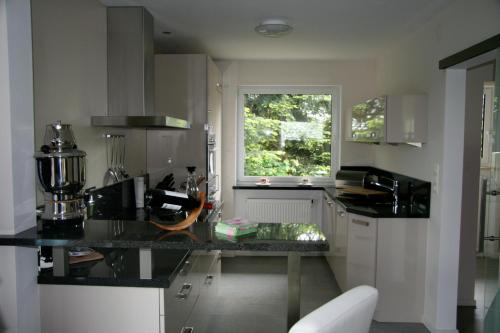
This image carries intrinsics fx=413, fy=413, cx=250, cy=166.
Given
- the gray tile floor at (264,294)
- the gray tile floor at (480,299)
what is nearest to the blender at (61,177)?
the gray tile floor at (264,294)

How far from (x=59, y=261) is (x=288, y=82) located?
4.00 meters

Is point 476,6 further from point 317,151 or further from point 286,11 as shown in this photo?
point 317,151

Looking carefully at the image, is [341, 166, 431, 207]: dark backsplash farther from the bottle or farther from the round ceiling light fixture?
the bottle

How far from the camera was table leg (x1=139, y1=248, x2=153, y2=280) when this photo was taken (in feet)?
6.07

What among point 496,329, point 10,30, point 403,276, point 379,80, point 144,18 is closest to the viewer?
point 10,30

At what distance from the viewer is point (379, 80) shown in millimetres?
5027

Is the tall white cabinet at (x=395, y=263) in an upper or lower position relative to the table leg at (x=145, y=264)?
lower

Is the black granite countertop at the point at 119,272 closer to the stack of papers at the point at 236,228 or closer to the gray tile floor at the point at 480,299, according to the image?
the stack of papers at the point at 236,228

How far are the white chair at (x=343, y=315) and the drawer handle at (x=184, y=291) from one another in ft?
3.21

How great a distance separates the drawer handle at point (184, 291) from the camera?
6.94 ft

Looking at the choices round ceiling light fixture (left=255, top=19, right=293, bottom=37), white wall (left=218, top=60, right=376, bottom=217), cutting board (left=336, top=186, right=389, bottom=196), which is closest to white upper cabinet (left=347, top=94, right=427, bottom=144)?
cutting board (left=336, top=186, right=389, bottom=196)

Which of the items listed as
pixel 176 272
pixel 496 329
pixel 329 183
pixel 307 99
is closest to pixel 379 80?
pixel 307 99

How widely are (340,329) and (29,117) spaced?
5.12 feet

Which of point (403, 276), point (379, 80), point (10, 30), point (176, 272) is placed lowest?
point (403, 276)
